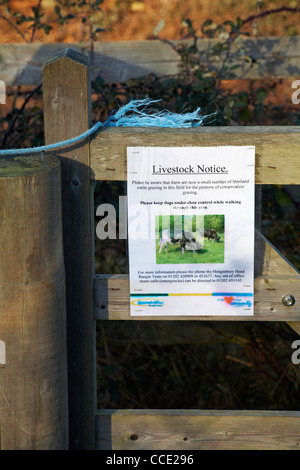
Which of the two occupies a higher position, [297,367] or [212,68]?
[212,68]

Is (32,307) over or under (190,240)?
under

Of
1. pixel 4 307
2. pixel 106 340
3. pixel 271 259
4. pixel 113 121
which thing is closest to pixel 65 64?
pixel 113 121

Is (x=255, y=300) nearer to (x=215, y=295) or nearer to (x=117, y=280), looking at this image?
(x=215, y=295)

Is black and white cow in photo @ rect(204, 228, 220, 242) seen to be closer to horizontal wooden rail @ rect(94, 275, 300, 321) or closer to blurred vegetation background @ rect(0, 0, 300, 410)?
horizontal wooden rail @ rect(94, 275, 300, 321)

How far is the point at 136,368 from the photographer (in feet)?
13.3

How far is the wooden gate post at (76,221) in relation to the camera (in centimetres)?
199

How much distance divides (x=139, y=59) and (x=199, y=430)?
2.91 m

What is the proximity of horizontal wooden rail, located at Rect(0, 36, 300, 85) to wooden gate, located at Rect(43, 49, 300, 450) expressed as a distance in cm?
242

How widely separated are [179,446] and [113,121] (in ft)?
3.57

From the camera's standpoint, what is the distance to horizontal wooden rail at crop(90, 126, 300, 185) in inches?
78.4

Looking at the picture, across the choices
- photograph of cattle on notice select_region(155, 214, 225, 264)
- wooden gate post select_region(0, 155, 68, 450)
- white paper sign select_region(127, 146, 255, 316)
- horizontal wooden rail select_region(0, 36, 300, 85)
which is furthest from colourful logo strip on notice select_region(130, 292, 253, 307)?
horizontal wooden rail select_region(0, 36, 300, 85)

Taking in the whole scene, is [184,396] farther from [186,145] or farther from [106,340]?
[186,145]

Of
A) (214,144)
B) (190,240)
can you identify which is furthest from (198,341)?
(214,144)

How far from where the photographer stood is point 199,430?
A: 219 cm
